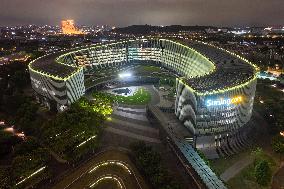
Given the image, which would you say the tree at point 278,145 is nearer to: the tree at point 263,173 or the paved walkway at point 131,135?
the tree at point 263,173

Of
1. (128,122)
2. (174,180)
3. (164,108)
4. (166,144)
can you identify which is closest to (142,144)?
(166,144)

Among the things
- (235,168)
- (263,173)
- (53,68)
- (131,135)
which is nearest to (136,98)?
(131,135)

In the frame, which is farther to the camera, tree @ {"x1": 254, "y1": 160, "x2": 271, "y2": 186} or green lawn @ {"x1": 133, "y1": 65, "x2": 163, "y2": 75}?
green lawn @ {"x1": 133, "y1": 65, "x2": 163, "y2": 75}

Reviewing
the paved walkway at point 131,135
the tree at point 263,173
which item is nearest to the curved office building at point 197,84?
the paved walkway at point 131,135

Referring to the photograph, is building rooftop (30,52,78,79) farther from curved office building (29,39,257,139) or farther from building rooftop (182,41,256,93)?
building rooftop (182,41,256,93)

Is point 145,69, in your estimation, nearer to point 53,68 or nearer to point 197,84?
point 53,68

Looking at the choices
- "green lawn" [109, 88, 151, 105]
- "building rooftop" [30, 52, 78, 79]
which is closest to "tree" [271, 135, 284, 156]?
"green lawn" [109, 88, 151, 105]
